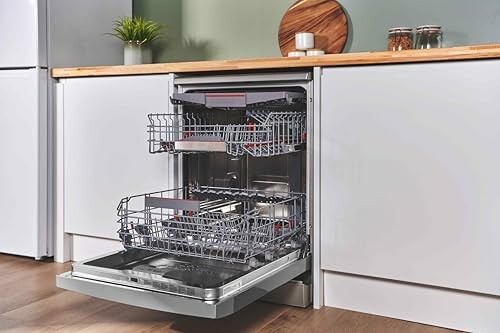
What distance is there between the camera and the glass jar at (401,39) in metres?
2.23

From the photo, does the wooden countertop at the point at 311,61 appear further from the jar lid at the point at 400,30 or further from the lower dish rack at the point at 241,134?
the jar lid at the point at 400,30

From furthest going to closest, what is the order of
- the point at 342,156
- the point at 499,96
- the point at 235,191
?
the point at 235,191
the point at 342,156
the point at 499,96

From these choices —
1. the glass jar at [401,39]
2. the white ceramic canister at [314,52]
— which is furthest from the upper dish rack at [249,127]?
the glass jar at [401,39]

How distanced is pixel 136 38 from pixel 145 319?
54.6 inches

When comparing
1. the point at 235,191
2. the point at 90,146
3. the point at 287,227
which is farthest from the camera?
the point at 90,146

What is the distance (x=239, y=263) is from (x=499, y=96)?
35.4 inches

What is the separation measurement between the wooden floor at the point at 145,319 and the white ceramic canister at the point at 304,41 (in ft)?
3.37

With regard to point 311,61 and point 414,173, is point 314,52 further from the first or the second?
point 414,173

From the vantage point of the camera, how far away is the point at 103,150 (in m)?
2.47

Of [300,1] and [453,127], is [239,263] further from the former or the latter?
[300,1]

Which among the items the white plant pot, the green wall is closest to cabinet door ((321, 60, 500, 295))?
the green wall

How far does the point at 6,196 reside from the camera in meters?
2.65

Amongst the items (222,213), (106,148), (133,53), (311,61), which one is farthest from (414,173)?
(133,53)

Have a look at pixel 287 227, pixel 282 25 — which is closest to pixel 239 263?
pixel 287 227
